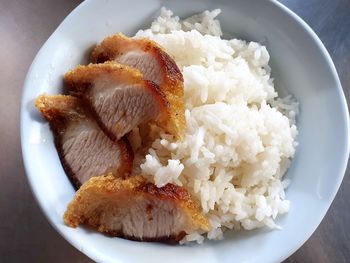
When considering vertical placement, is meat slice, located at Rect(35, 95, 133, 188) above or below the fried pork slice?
below

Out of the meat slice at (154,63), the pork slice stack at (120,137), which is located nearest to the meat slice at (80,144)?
the pork slice stack at (120,137)

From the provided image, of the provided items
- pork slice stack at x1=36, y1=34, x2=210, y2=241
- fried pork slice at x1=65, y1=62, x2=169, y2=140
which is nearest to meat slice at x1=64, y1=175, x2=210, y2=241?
pork slice stack at x1=36, y1=34, x2=210, y2=241

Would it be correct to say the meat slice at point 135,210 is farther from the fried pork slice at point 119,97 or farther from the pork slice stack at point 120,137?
the fried pork slice at point 119,97

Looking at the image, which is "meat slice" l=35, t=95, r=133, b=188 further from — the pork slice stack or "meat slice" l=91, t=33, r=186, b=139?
"meat slice" l=91, t=33, r=186, b=139

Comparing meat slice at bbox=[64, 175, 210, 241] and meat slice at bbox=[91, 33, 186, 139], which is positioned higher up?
meat slice at bbox=[91, 33, 186, 139]

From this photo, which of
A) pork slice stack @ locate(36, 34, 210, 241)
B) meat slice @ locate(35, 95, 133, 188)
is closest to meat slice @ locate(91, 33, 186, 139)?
pork slice stack @ locate(36, 34, 210, 241)

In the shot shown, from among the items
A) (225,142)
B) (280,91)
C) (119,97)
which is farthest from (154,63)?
(280,91)
